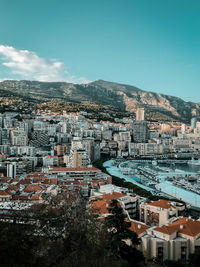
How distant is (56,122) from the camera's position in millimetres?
50594

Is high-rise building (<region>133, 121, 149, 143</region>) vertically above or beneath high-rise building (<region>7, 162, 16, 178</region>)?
above

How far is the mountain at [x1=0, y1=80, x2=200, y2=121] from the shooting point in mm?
90875

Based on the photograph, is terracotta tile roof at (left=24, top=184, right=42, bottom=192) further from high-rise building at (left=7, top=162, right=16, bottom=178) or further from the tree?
the tree

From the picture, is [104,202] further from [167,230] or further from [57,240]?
[57,240]

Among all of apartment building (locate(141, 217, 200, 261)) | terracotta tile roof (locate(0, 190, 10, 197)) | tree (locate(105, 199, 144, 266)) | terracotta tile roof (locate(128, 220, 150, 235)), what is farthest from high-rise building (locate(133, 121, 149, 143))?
tree (locate(105, 199, 144, 266))

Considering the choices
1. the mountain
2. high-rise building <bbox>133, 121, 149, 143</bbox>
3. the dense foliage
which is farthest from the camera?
the mountain

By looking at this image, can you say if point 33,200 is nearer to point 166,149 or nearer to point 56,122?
point 56,122

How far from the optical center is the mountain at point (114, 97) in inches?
3578

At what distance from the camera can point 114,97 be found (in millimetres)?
116500

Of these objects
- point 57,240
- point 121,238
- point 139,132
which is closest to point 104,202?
point 121,238

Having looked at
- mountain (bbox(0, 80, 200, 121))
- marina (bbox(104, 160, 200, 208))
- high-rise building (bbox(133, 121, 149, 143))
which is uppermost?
mountain (bbox(0, 80, 200, 121))

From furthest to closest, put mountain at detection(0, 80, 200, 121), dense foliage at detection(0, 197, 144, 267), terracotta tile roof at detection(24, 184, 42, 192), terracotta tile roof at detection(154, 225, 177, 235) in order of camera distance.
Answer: mountain at detection(0, 80, 200, 121)
terracotta tile roof at detection(24, 184, 42, 192)
terracotta tile roof at detection(154, 225, 177, 235)
dense foliage at detection(0, 197, 144, 267)

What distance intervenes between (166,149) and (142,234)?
4905 centimetres

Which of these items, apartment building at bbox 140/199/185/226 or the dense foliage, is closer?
the dense foliage
